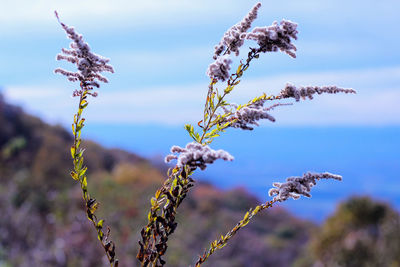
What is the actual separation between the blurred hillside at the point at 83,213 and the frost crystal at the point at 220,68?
30.9 feet

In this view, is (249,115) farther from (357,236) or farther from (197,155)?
(357,236)

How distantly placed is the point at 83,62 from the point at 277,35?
873 millimetres

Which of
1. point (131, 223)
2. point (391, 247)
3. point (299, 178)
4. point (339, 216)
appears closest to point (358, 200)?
point (339, 216)

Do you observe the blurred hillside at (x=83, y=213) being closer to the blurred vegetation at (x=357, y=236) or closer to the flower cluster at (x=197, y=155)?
the blurred vegetation at (x=357, y=236)

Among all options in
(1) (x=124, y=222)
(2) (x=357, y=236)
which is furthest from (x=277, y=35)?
(2) (x=357, y=236)

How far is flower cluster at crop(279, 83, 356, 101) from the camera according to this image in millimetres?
1986

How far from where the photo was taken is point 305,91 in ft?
6.65

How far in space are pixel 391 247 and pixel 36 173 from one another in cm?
1635

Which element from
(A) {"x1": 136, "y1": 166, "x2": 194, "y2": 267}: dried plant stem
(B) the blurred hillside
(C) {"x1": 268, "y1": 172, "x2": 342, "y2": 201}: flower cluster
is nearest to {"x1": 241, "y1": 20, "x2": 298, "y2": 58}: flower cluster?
(C) {"x1": 268, "y1": 172, "x2": 342, "y2": 201}: flower cluster

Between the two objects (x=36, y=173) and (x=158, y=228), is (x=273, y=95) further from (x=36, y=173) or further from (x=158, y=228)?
(x=36, y=173)

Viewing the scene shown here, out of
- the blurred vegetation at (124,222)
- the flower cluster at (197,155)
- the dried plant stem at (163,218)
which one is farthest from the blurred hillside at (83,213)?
the flower cluster at (197,155)

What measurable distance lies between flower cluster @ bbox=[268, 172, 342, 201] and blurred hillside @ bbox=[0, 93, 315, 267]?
926 centimetres

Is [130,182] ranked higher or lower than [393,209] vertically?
higher

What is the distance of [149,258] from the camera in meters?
2.06
